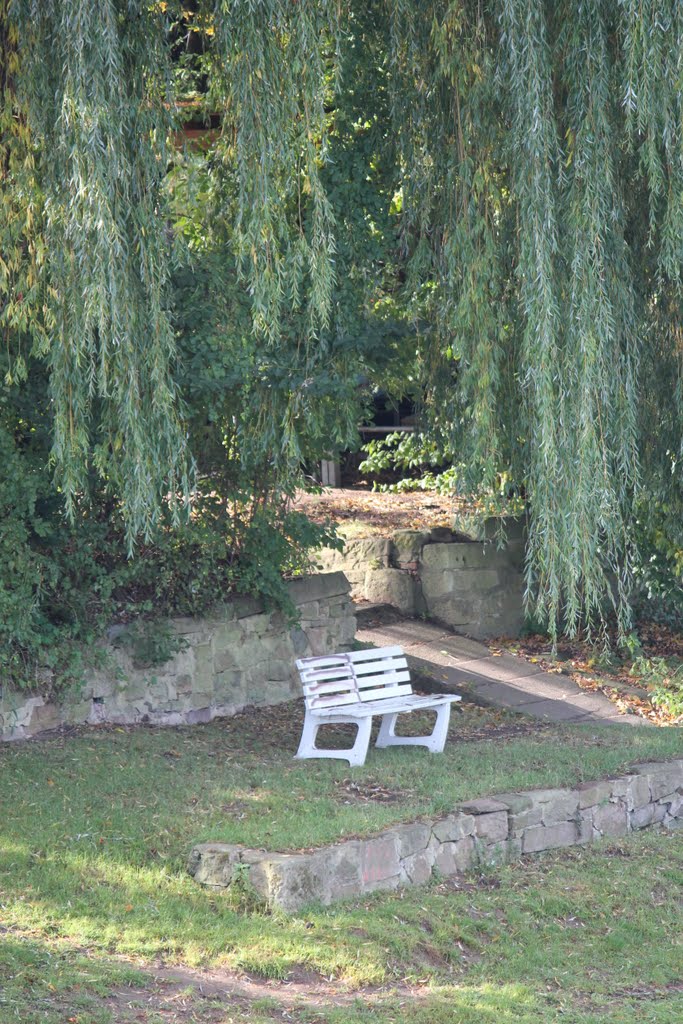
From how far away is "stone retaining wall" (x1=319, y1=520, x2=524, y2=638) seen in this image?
1109 centimetres

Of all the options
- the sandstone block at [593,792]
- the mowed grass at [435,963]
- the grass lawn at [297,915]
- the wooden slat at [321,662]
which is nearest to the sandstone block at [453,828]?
the grass lawn at [297,915]

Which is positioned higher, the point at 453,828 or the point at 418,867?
the point at 453,828

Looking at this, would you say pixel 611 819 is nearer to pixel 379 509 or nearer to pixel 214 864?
pixel 214 864

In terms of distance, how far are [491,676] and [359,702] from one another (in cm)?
278

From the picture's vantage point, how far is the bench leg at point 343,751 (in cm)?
709

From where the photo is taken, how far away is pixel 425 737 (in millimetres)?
7711

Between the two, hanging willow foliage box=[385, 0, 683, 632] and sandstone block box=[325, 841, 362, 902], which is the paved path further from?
sandstone block box=[325, 841, 362, 902]

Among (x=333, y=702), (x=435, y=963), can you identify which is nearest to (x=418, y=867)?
(x=435, y=963)

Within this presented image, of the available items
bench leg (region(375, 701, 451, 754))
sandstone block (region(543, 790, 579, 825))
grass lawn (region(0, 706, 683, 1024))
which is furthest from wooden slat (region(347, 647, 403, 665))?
sandstone block (region(543, 790, 579, 825))

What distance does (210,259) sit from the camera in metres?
6.97

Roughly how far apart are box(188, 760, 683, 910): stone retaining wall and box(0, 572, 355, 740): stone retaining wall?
2664 mm

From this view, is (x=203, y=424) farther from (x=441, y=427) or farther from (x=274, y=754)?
(x=274, y=754)

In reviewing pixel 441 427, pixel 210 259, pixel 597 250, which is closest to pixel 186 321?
pixel 210 259

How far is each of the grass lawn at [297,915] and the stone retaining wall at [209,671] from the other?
0.46 m
